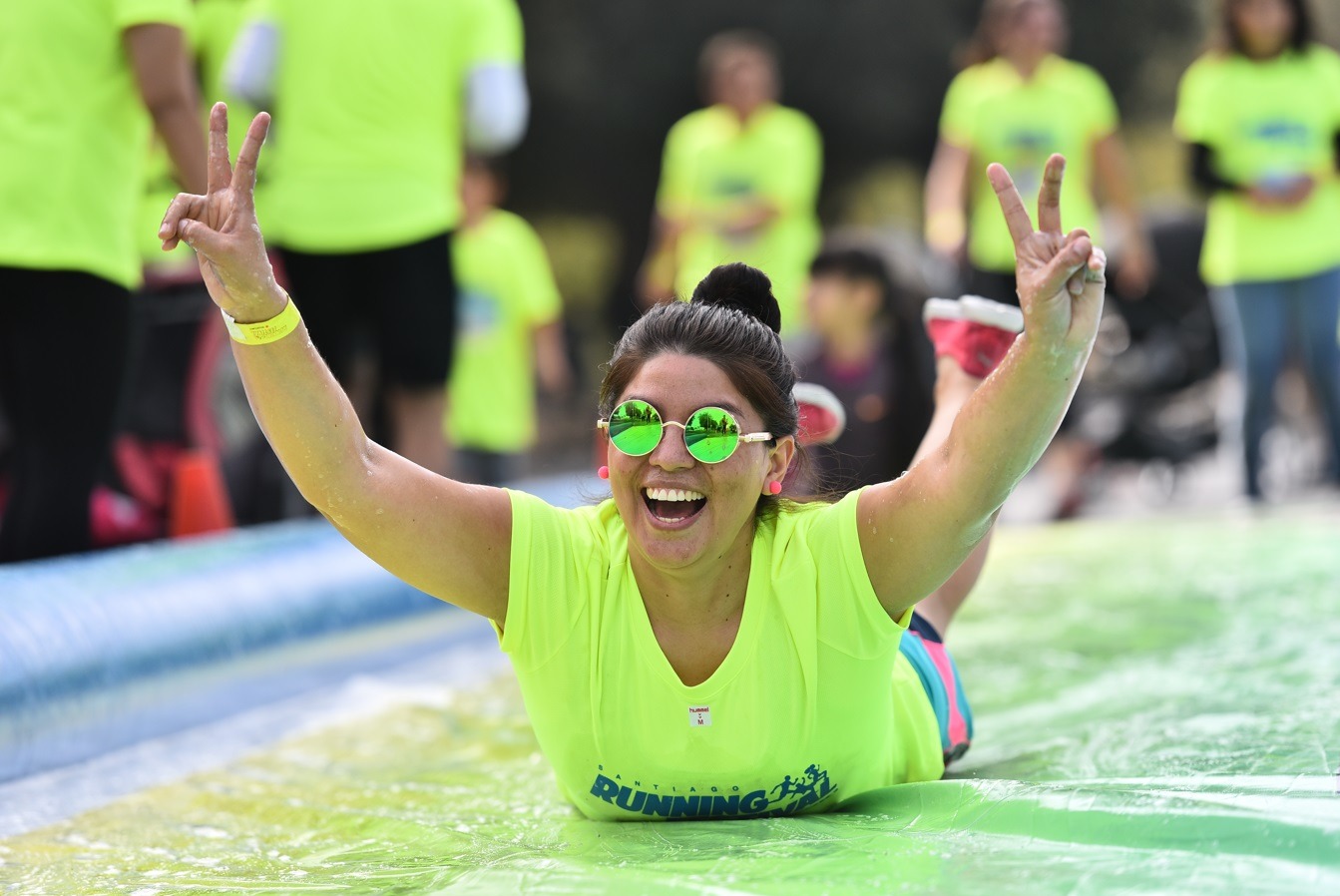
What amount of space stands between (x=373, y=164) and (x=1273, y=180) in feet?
12.2

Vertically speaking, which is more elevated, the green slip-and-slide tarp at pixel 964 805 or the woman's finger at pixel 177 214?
the woman's finger at pixel 177 214

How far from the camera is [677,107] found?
1261 centimetres

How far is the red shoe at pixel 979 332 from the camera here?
3.36 metres

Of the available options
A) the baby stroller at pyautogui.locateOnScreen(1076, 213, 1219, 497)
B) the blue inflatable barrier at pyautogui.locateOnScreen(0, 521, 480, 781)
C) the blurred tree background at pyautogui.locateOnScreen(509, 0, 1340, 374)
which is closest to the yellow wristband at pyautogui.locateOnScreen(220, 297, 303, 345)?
the blue inflatable barrier at pyautogui.locateOnScreen(0, 521, 480, 781)

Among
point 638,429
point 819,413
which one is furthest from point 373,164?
point 638,429

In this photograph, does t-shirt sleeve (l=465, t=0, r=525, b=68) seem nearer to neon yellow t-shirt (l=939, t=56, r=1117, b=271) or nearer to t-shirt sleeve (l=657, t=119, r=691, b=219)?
neon yellow t-shirt (l=939, t=56, r=1117, b=271)

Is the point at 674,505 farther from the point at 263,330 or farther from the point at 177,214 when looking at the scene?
the point at 177,214

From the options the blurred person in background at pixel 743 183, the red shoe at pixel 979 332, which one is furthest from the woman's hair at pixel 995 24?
the red shoe at pixel 979 332

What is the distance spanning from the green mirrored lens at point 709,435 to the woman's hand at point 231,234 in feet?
1.96

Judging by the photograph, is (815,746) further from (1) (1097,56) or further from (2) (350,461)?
(1) (1097,56)

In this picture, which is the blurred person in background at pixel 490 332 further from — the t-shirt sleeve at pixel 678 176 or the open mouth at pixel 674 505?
the open mouth at pixel 674 505

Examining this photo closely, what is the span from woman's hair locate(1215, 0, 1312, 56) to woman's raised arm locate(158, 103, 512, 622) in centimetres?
517

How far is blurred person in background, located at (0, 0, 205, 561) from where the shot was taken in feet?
12.5

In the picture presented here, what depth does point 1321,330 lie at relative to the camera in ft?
21.9
